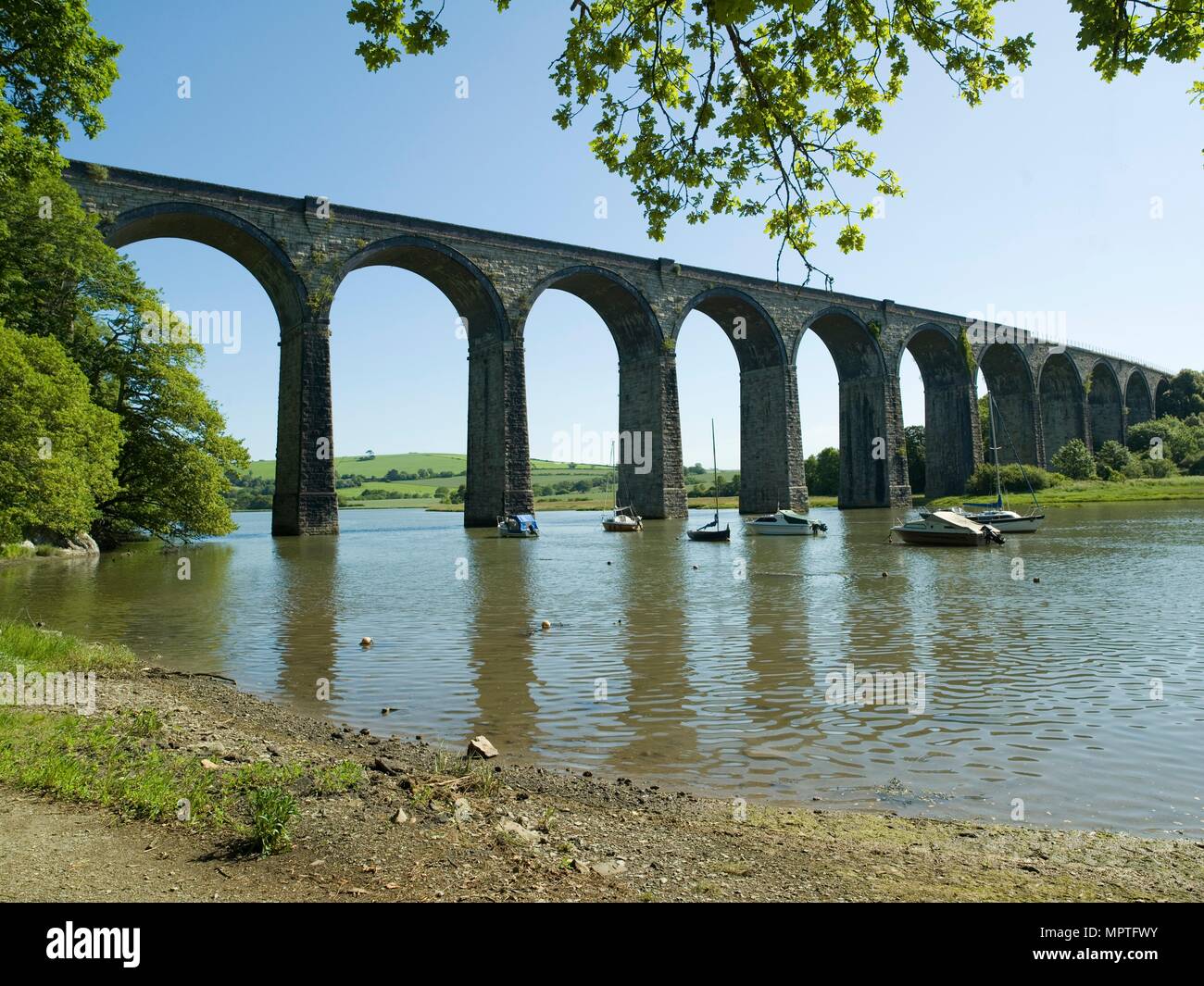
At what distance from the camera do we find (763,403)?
61.7 m

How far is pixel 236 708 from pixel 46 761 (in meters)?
3.05

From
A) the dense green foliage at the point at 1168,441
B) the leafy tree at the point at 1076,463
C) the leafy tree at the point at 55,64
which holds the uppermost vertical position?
the leafy tree at the point at 55,64

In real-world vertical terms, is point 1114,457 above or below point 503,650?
above

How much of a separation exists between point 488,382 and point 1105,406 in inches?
3425

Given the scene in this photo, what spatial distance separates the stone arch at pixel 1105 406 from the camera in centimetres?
9838

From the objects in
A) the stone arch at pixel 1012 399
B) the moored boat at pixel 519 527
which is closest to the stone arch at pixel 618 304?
the moored boat at pixel 519 527

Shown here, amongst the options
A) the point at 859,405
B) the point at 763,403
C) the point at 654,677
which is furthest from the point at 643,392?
the point at 654,677

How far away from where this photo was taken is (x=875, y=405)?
6662 centimetres

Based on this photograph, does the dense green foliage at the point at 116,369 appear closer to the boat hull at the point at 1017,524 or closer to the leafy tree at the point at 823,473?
the boat hull at the point at 1017,524

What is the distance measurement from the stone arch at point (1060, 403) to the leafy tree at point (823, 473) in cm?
2215

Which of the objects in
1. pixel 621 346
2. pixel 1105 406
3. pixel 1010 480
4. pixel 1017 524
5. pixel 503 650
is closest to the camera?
pixel 503 650

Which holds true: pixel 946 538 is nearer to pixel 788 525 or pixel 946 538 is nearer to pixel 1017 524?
pixel 788 525
